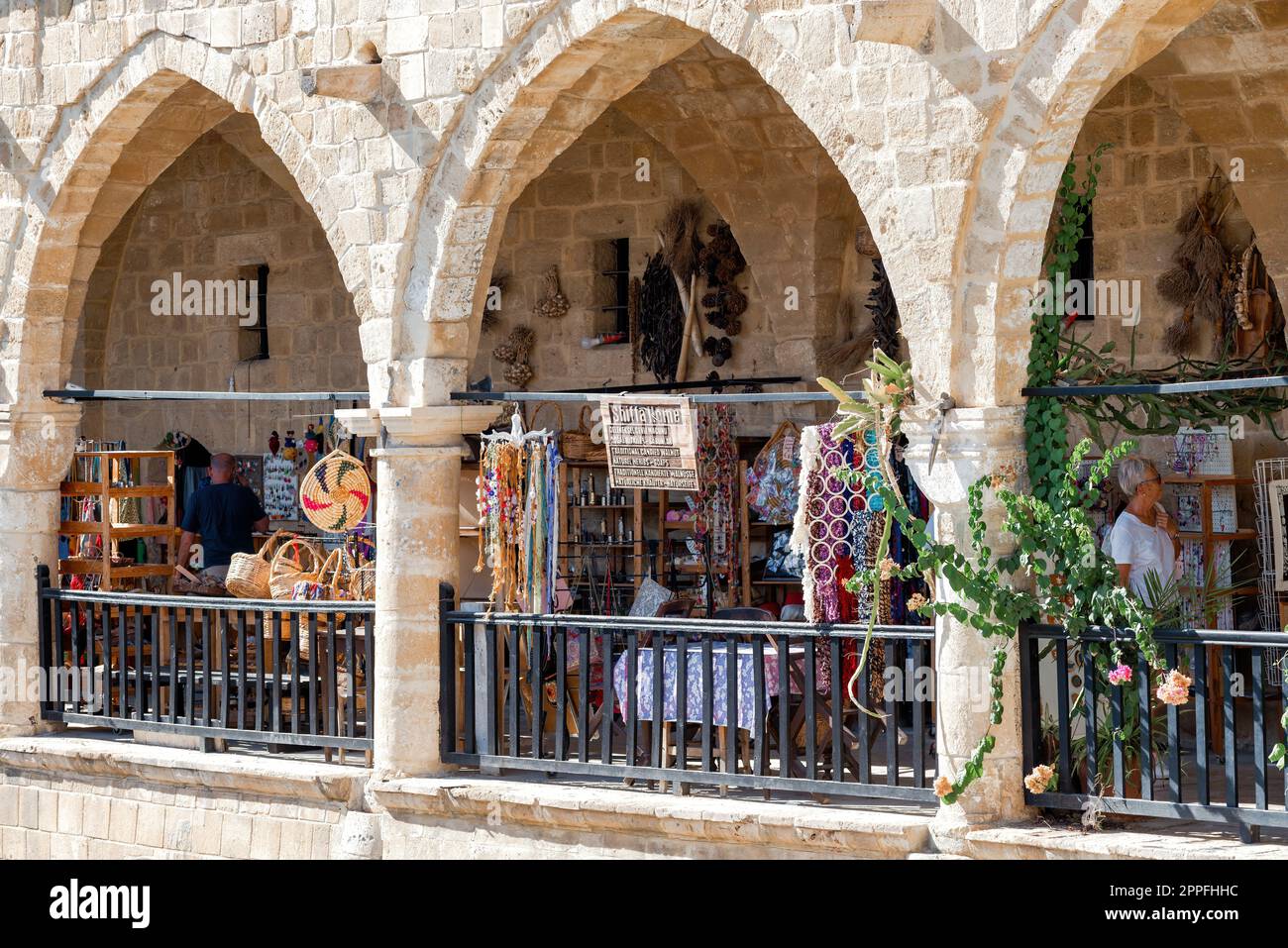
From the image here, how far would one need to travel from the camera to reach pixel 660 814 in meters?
7.45

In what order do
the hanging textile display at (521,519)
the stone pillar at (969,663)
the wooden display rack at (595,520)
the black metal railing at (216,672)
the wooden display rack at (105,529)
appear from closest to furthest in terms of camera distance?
the stone pillar at (969,663), the hanging textile display at (521,519), the black metal railing at (216,672), the wooden display rack at (105,529), the wooden display rack at (595,520)

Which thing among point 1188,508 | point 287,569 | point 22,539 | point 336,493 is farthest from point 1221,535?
point 22,539

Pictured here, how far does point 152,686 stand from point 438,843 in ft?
6.14

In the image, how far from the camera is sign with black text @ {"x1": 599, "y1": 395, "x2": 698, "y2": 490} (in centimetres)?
793

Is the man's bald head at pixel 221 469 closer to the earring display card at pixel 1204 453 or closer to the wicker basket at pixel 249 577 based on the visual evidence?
the wicker basket at pixel 249 577

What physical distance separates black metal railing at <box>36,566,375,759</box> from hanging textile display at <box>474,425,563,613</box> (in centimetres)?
64

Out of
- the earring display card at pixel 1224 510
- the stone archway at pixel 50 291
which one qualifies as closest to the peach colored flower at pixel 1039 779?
the earring display card at pixel 1224 510

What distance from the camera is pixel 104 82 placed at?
356 inches

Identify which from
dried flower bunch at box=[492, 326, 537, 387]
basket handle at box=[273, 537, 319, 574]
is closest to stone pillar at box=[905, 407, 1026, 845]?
basket handle at box=[273, 537, 319, 574]

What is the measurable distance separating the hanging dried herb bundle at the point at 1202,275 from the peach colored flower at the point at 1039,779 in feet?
11.0

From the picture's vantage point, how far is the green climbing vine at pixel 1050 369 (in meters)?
6.86

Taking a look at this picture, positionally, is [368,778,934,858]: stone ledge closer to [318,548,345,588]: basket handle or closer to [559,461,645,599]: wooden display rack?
[318,548,345,588]: basket handle

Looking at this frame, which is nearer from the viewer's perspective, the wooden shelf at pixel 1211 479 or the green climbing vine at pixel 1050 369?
the green climbing vine at pixel 1050 369

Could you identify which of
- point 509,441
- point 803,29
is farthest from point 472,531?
point 803,29
